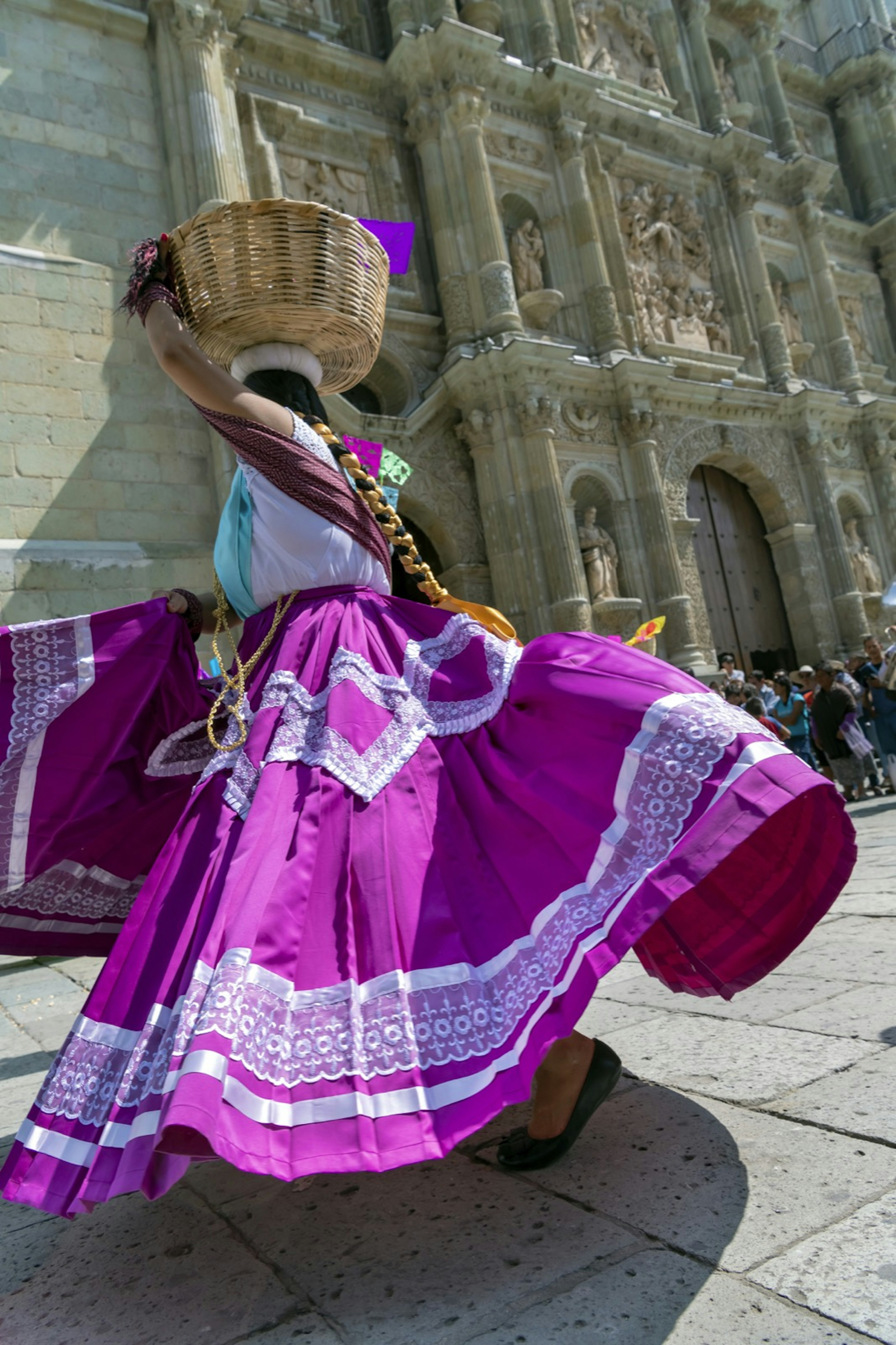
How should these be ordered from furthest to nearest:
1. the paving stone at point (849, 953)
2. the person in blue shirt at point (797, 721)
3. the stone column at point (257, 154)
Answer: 1. the stone column at point (257, 154)
2. the person in blue shirt at point (797, 721)
3. the paving stone at point (849, 953)

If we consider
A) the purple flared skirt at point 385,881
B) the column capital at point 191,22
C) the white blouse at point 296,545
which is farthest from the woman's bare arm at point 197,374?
the column capital at point 191,22

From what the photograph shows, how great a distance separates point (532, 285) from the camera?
41.6 ft

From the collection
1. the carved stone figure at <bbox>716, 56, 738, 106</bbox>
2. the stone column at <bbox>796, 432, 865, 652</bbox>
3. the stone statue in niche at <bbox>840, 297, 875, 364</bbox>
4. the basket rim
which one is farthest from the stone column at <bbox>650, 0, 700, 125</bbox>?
the basket rim

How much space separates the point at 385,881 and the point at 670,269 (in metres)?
14.9

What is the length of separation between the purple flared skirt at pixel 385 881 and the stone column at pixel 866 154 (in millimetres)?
20582

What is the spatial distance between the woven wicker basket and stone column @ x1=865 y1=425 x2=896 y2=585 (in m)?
15.8

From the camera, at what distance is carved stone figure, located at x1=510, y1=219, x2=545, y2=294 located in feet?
41.5

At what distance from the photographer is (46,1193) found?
1378 millimetres

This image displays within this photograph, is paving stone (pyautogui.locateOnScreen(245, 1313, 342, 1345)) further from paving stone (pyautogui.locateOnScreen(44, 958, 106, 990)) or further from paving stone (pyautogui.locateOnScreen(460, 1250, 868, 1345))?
paving stone (pyautogui.locateOnScreen(44, 958, 106, 990))

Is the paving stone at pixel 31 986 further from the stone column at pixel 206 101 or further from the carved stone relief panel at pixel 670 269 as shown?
the carved stone relief panel at pixel 670 269

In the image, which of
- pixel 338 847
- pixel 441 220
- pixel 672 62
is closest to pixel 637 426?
pixel 441 220

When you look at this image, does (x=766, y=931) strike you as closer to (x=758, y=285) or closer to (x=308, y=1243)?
(x=308, y=1243)

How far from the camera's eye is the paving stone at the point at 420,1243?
1259 millimetres

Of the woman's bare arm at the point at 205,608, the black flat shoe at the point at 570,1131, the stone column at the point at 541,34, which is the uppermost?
the stone column at the point at 541,34
